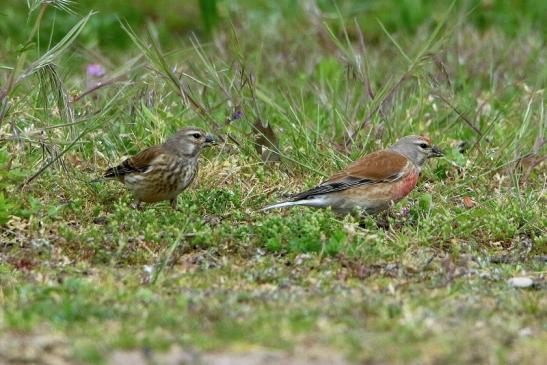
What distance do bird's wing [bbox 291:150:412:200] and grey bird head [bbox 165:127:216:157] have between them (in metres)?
0.96

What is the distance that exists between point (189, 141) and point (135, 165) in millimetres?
454

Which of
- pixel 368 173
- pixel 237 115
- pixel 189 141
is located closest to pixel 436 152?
pixel 368 173

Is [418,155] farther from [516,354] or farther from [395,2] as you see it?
[395,2]

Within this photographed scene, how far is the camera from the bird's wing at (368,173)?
8625mm

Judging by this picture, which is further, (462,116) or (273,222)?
(462,116)

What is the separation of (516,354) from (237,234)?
2.79 metres

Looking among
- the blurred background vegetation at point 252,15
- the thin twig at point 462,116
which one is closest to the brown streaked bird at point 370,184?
the thin twig at point 462,116

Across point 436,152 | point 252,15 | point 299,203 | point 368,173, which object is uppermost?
point 299,203

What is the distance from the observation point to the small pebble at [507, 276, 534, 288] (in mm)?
6887

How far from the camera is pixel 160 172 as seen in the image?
8.60 meters

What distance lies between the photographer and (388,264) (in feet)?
24.0

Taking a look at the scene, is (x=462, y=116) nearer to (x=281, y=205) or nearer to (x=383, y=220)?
(x=383, y=220)

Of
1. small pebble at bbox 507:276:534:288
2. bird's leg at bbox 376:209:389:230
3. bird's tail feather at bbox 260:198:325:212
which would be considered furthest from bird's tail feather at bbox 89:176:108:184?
small pebble at bbox 507:276:534:288

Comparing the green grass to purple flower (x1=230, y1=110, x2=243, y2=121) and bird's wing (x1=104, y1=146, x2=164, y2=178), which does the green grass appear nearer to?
purple flower (x1=230, y1=110, x2=243, y2=121)
